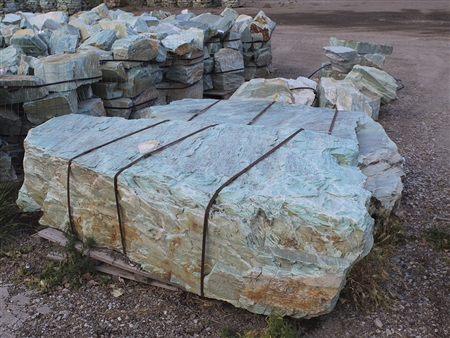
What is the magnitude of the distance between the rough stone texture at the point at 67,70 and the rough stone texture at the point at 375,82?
449 cm

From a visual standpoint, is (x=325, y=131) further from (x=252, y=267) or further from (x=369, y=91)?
(x=369, y=91)

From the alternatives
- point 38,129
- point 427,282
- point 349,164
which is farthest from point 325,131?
point 38,129

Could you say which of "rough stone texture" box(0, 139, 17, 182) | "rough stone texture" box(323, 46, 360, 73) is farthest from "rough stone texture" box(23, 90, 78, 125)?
"rough stone texture" box(323, 46, 360, 73)

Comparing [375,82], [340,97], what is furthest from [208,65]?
[375,82]

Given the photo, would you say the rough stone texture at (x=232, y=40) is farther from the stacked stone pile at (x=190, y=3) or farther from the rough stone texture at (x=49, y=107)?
the stacked stone pile at (x=190, y=3)

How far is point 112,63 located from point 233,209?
373cm

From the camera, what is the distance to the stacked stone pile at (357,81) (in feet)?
20.2

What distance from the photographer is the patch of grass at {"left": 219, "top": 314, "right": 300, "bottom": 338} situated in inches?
108

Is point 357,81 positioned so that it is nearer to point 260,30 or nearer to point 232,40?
point 232,40

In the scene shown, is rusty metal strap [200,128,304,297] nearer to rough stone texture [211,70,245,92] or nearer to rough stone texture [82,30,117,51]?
rough stone texture [82,30,117,51]

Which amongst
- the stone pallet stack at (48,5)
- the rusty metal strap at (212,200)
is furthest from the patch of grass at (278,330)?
the stone pallet stack at (48,5)

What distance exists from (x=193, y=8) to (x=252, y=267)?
18.2 m

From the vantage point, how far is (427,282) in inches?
135

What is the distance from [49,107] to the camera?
495cm
